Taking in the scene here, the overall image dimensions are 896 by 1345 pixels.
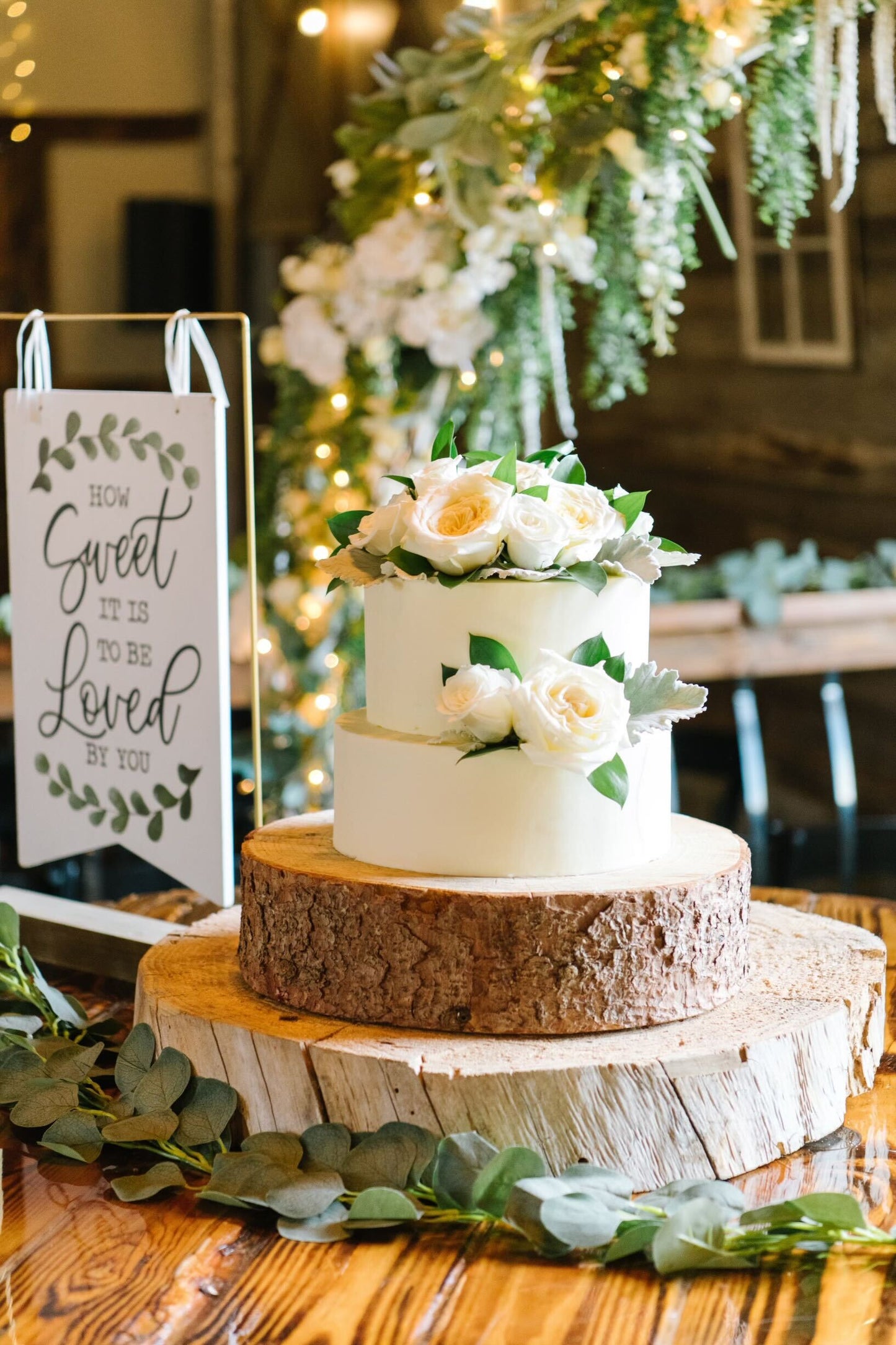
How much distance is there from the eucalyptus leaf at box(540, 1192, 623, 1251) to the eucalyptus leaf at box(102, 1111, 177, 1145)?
0.38m

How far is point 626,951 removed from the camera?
1.35 meters

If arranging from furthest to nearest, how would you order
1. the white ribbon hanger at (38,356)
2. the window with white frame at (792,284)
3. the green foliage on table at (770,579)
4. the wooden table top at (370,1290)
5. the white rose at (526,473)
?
the window with white frame at (792,284) < the green foliage on table at (770,579) < the white ribbon hanger at (38,356) < the white rose at (526,473) < the wooden table top at (370,1290)

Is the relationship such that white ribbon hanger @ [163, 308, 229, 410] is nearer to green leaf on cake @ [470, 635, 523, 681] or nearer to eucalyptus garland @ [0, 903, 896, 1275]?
green leaf on cake @ [470, 635, 523, 681]

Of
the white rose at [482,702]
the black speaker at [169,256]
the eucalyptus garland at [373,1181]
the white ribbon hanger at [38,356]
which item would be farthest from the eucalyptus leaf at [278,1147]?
the black speaker at [169,256]

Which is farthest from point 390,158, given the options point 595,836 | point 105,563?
point 595,836

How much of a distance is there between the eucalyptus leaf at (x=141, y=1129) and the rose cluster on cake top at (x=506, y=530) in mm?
539

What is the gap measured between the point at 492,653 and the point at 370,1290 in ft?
1.80

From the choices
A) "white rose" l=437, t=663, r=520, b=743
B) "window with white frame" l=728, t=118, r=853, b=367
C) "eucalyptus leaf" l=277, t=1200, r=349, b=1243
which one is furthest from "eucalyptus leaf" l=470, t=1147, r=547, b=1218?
"window with white frame" l=728, t=118, r=853, b=367

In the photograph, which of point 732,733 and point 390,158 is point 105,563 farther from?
point 732,733

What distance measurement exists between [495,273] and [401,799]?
1588mm

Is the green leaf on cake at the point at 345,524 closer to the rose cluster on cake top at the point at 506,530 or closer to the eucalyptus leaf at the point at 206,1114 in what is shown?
the rose cluster on cake top at the point at 506,530

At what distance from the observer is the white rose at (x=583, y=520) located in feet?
4.54

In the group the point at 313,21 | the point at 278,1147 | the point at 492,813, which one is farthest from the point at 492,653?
the point at 313,21

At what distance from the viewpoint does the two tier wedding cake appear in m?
1.34
